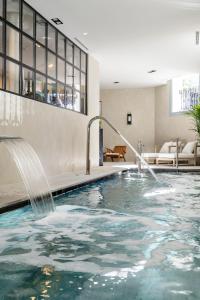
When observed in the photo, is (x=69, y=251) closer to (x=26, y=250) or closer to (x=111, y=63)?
(x=26, y=250)

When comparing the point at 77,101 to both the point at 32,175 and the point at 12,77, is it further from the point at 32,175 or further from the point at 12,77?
the point at 32,175

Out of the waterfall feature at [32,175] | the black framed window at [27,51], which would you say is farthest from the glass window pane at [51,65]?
the waterfall feature at [32,175]

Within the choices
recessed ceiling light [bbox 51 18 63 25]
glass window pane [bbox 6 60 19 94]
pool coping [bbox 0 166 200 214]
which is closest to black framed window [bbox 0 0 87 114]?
glass window pane [bbox 6 60 19 94]

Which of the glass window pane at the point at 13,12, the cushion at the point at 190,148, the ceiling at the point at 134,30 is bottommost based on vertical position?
the cushion at the point at 190,148

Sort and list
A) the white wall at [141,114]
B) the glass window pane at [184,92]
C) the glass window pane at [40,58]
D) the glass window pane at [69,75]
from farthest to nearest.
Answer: the white wall at [141,114] → the glass window pane at [184,92] → the glass window pane at [69,75] → the glass window pane at [40,58]

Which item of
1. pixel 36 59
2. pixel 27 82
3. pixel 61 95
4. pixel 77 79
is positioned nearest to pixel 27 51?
pixel 36 59

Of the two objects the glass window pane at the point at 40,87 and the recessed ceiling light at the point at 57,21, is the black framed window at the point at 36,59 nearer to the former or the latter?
the glass window pane at the point at 40,87

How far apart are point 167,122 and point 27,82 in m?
8.73

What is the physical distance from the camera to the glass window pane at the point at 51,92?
7.11 metres

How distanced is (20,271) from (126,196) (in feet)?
10.4

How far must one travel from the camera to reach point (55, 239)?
9.48ft

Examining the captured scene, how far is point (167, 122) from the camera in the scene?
14.1 m

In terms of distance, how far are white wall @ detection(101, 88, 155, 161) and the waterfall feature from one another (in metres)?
10.5

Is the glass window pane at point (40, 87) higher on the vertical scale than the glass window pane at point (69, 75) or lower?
lower
